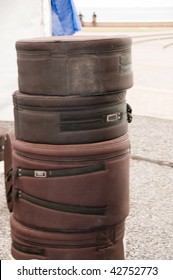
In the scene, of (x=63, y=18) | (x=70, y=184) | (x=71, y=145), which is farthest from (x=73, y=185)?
(x=63, y=18)

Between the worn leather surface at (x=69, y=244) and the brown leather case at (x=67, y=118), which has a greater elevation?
the brown leather case at (x=67, y=118)

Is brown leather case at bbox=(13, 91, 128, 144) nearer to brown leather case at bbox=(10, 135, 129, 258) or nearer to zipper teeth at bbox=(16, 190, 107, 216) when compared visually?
brown leather case at bbox=(10, 135, 129, 258)

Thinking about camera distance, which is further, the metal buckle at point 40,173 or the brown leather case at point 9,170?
the brown leather case at point 9,170

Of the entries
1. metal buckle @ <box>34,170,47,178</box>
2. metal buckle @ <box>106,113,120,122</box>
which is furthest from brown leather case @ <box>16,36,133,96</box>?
metal buckle @ <box>34,170,47,178</box>

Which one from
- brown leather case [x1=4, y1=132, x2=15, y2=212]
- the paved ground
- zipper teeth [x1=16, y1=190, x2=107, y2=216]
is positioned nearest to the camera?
zipper teeth [x1=16, y1=190, x2=107, y2=216]

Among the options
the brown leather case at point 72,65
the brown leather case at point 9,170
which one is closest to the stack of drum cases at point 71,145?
the brown leather case at point 72,65

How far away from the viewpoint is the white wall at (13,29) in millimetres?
8188

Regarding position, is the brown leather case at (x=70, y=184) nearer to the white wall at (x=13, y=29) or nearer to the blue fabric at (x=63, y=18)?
the white wall at (x=13, y=29)

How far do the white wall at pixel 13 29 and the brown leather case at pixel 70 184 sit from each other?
5.14 meters

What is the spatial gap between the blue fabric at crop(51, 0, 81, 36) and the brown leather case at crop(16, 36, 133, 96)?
17.7 feet

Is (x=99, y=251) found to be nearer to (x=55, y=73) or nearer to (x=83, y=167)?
(x=83, y=167)

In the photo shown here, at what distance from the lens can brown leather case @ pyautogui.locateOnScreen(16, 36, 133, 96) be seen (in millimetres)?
3186

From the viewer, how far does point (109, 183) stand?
339cm

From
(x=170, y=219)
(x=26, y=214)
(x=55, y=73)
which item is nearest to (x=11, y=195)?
(x=26, y=214)
